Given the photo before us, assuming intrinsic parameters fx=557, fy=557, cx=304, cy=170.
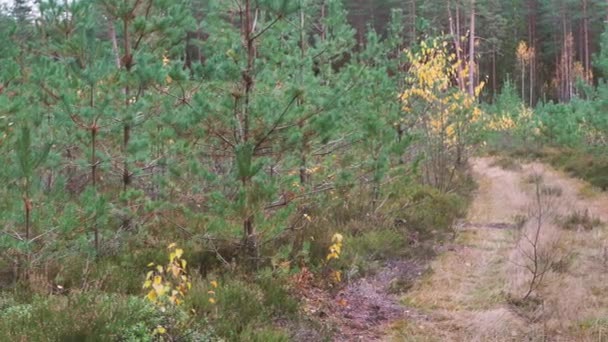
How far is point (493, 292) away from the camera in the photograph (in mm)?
5500

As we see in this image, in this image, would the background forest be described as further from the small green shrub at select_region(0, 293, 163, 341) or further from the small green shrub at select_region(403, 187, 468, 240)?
the small green shrub at select_region(403, 187, 468, 240)

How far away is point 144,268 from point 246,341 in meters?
1.92

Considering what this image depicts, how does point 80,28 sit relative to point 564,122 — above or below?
above

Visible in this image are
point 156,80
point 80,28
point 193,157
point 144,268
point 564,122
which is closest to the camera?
point 156,80

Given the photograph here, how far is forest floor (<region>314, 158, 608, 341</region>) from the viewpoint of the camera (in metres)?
4.57

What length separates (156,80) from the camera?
15.0 ft

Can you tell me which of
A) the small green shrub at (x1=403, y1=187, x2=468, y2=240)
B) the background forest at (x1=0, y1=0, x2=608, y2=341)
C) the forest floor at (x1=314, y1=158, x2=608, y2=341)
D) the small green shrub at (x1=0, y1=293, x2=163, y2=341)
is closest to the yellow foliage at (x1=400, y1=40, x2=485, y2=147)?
the small green shrub at (x1=403, y1=187, x2=468, y2=240)

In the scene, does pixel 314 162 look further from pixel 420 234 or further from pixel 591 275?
pixel 591 275

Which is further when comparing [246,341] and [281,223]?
[281,223]

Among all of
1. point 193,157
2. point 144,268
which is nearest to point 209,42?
point 193,157

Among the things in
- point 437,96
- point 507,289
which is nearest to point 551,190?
point 437,96

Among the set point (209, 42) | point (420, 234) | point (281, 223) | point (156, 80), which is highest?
point (209, 42)

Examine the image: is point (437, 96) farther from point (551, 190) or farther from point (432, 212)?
point (551, 190)

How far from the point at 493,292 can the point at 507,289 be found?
0.14 m
